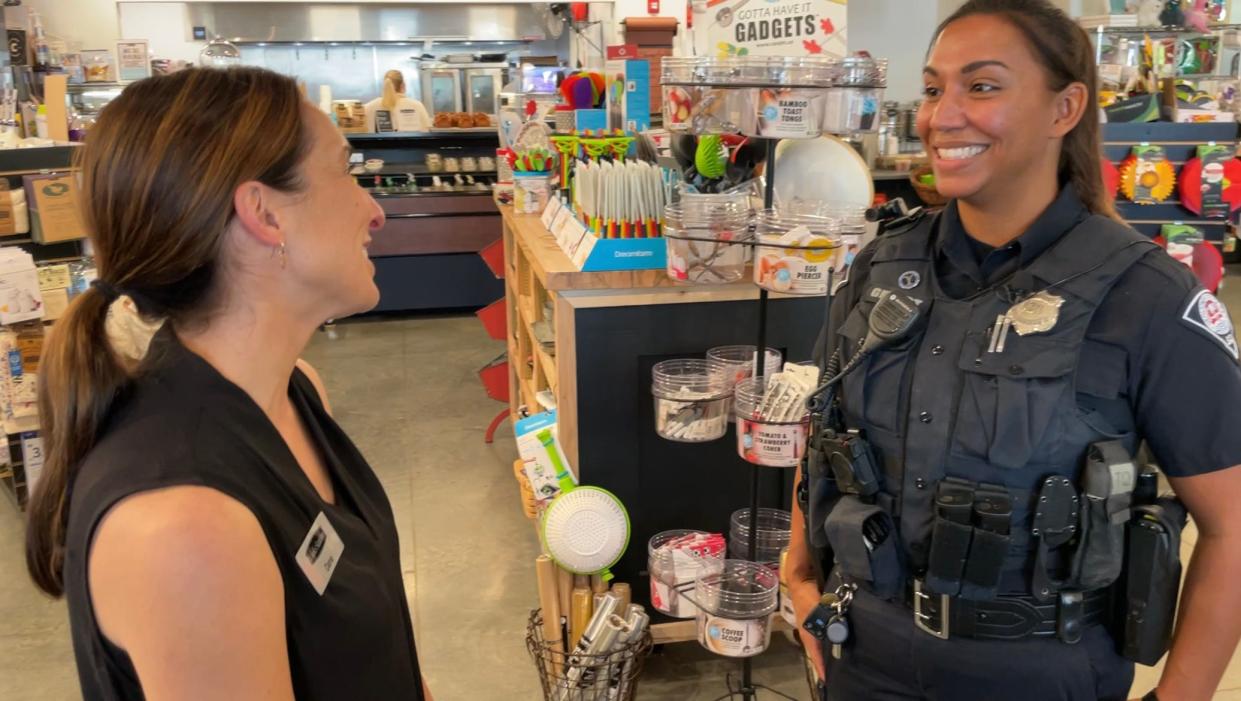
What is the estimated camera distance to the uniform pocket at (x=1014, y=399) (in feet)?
4.71

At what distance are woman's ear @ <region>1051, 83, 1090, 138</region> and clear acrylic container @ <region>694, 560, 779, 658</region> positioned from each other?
4.68 feet

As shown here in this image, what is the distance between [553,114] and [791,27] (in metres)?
1.98

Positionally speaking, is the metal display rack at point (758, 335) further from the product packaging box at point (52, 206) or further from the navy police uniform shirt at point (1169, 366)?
the product packaging box at point (52, 206)

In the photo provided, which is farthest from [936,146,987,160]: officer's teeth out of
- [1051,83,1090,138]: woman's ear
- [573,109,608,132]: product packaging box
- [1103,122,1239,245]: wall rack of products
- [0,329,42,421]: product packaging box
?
[0,329,42,421]: product packaging box

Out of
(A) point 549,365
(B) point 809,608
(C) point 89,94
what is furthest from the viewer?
(C) point 89,94

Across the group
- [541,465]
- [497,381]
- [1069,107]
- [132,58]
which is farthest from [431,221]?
[1069,107]

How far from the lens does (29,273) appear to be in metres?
3.73

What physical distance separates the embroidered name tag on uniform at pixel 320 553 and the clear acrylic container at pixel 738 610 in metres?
1.45

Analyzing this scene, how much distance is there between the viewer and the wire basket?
260 centimetres

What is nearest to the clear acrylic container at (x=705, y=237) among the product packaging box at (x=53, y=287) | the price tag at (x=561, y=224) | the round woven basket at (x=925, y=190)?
the price tag at (x=561, y=224)

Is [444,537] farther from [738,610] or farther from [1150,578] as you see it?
[1150,578]

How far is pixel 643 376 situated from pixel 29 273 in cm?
250

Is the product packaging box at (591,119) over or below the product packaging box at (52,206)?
over

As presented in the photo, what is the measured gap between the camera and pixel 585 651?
2.63 m
